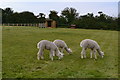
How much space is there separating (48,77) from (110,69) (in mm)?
3143

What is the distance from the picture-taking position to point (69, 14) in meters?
79.9

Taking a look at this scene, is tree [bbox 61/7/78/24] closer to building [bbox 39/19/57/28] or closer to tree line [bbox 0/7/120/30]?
tree line [bbox 0/7/120/30]

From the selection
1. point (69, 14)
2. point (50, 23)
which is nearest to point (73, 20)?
point (69, 14)

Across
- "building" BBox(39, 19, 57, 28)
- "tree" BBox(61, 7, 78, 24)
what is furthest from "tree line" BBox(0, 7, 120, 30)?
"building" BBox(39, 19, 57, 28)

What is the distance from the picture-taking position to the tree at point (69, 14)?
77.0 m

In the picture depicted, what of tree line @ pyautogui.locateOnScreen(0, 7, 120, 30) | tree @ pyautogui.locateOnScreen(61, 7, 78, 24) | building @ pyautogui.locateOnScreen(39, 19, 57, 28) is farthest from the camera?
tree @ pyautogui.locateOnScreen(61, 7, 78, 24)

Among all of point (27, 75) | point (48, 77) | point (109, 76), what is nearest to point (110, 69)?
point (109, 76)

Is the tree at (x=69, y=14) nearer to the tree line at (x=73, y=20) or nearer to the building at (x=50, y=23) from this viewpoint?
the tree line at (x=73, y=20)

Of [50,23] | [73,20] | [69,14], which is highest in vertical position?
[69,14]

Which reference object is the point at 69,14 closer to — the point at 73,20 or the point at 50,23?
the point at 73,20

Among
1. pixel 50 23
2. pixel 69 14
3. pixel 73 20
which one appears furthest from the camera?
pixel 69 14

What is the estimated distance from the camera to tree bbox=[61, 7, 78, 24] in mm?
76963

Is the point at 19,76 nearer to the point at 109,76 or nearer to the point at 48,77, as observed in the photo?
the point at 48,77

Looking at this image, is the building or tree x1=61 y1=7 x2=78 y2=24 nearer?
the building
